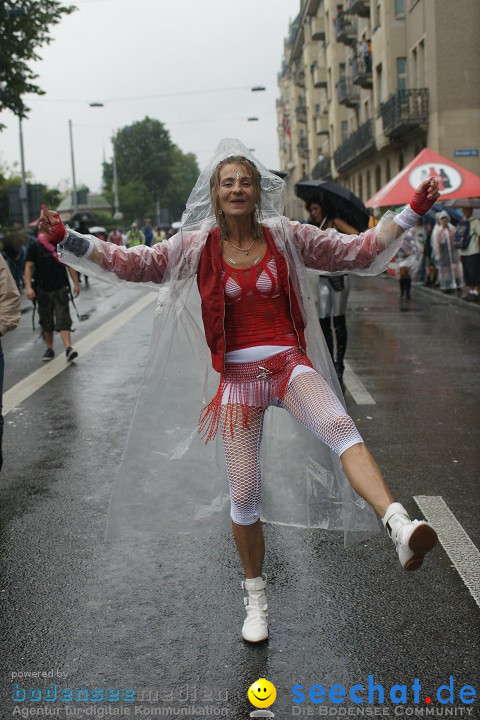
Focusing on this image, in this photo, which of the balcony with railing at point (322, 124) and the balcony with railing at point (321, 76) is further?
the balcony with railing at point (322, 124)

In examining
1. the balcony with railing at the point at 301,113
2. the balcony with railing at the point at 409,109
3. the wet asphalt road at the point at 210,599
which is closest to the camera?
the wet asphalt road at the point at 210,599

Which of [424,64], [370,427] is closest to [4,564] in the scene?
[370,427]

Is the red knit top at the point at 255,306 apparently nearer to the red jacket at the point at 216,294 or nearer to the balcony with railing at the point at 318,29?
the red jacket at the point at 216,294

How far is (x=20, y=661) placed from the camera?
341 centimetres

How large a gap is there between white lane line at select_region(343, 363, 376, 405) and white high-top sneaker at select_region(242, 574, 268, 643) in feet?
15.9

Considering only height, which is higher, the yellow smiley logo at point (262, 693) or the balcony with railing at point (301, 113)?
the balcony with railing at point (301, 113)

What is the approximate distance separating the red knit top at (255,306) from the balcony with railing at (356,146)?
41720mm

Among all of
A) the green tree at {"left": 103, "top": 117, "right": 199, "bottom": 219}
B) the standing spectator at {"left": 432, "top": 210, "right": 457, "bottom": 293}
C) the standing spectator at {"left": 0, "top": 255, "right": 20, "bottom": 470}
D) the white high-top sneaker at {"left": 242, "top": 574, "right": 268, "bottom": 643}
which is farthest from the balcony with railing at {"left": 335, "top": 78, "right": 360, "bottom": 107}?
the green tree at {"left": 103, "top": 117, "right": 199, "bottom": 219}

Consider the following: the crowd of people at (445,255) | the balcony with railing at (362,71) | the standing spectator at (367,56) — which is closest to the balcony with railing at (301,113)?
the balcony with railing at (362,71)

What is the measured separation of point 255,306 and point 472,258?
15.9m

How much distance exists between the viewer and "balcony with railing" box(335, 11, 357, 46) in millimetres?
48875

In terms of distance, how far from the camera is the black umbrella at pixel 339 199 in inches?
307

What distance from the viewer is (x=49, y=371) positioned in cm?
1087

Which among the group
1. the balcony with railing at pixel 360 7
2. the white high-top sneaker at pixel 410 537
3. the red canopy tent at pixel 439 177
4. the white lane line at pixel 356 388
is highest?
the balcony with railing at pixel 360 7
